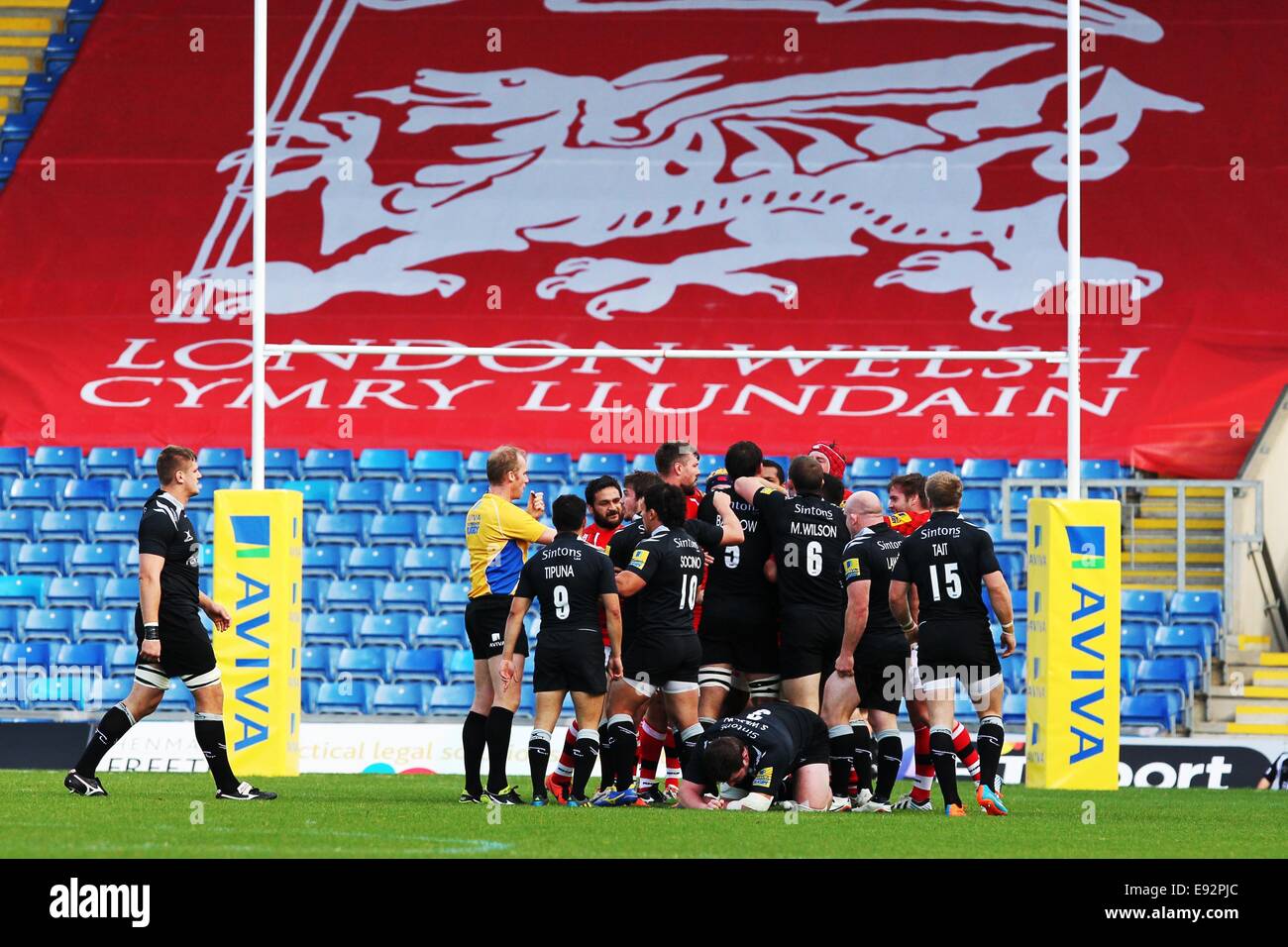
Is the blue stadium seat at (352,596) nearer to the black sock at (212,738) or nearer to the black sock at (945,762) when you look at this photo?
the black sock at (212,738)

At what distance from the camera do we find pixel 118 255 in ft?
67.9

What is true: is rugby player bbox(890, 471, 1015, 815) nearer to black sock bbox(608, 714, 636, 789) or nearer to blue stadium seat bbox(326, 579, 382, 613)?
black sock bbox(608, 714, 636, 789)

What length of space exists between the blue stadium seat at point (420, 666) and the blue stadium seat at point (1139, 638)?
5.99m

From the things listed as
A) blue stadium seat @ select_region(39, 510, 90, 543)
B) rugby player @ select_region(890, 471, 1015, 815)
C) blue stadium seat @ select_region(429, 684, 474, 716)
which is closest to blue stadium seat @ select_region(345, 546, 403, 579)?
blue stadium seat @ select_region(429, 684, 474, 716)

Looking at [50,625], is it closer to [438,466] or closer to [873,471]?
[438,466]

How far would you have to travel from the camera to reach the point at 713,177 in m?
21.1

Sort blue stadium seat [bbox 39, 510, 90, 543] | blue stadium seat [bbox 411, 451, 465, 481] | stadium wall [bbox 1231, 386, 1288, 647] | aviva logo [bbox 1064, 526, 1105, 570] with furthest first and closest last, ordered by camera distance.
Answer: blue stadium seat [bbox 411, 451, 465, 481] < blue stadium seat [bbox 39, 510, 90, 543] < stadium wall [bbox 1231, 386, 1288, 647] < aviva logo [bbox 1064, 526, 1105, 570]

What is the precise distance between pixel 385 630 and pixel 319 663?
0.65 meters

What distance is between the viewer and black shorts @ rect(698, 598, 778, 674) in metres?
10.9

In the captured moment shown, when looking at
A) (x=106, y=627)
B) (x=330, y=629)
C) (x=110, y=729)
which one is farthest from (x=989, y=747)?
(x=106, y=627)

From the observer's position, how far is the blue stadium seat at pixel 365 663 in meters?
16.3

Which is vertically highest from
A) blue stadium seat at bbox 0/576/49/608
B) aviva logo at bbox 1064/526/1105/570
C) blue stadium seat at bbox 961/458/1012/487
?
blue stadium seat at bbox 961/458/1012/487

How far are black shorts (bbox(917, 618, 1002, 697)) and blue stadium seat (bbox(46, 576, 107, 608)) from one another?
944 centimetres

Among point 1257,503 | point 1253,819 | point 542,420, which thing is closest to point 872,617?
point 1253,819
